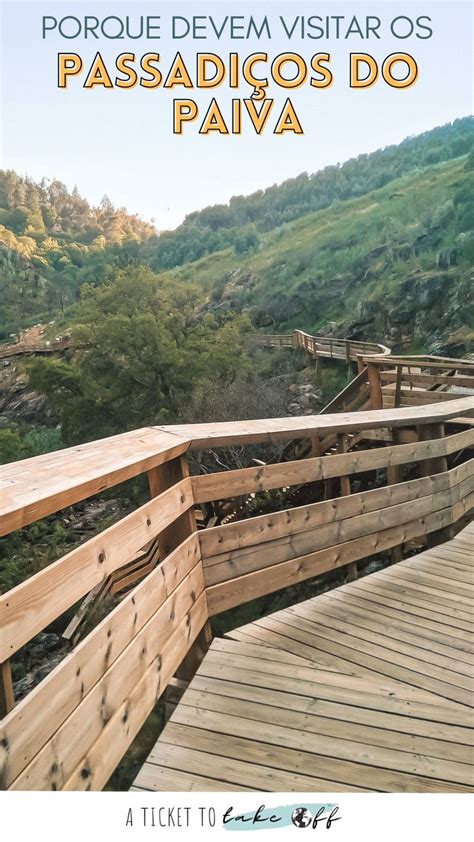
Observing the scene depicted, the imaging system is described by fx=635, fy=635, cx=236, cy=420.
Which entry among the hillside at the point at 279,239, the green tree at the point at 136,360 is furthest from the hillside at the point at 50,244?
the green tree at the point at 136,360

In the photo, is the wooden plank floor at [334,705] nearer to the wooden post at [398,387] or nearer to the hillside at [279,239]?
the wooden post at [398,387]

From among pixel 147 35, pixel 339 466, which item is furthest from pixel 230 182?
pixel 339 466

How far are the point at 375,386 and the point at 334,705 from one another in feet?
21.6

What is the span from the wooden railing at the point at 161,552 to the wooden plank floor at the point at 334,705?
15cm

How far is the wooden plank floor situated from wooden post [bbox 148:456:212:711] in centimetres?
13

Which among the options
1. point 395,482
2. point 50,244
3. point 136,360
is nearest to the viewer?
point 395,482

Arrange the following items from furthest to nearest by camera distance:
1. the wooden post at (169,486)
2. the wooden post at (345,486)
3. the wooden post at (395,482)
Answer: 1. the wooden post at (395,482)
2. the wooden post at (345,486)
3. the wooden post at (169,486)

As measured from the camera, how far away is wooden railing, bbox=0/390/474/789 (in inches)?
54.4

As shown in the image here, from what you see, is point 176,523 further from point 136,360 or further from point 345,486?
point 136,360

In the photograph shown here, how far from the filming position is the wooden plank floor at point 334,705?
170 centimetres

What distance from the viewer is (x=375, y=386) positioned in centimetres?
830
